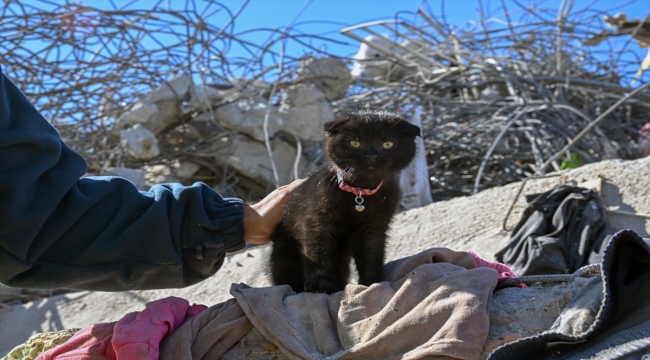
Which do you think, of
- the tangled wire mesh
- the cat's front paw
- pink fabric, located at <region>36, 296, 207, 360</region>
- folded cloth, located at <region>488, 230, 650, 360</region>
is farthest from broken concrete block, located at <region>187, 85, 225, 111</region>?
folded cloth, located at <region>488, 230, 650, 360</region>

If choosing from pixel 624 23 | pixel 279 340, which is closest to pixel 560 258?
pixel 279 340

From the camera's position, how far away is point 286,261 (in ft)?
9.80

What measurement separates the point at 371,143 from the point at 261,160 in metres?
3.11

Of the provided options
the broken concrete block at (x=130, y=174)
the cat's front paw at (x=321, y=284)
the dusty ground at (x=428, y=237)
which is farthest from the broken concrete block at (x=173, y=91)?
the cat's front paw at (x=321, y=284)

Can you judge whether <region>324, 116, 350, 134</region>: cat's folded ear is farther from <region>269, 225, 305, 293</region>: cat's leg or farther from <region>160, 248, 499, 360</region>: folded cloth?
<region>160, 248, 499, 360</region>: folded cloth

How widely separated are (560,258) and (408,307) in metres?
1.85

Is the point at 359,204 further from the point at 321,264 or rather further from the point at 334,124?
the point at 334,124

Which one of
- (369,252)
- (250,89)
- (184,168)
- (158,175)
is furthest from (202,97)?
(369,252)

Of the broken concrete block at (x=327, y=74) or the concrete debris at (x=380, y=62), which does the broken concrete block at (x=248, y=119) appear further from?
the concrete debris at (x=380, y=62)

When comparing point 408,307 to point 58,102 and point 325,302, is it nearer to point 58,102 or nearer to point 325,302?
Result: point 325,302

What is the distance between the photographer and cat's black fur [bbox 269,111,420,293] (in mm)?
2736

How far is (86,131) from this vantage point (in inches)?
246

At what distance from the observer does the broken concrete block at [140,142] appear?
556 cm

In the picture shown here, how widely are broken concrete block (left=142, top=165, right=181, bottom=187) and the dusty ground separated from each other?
1.48 meters
